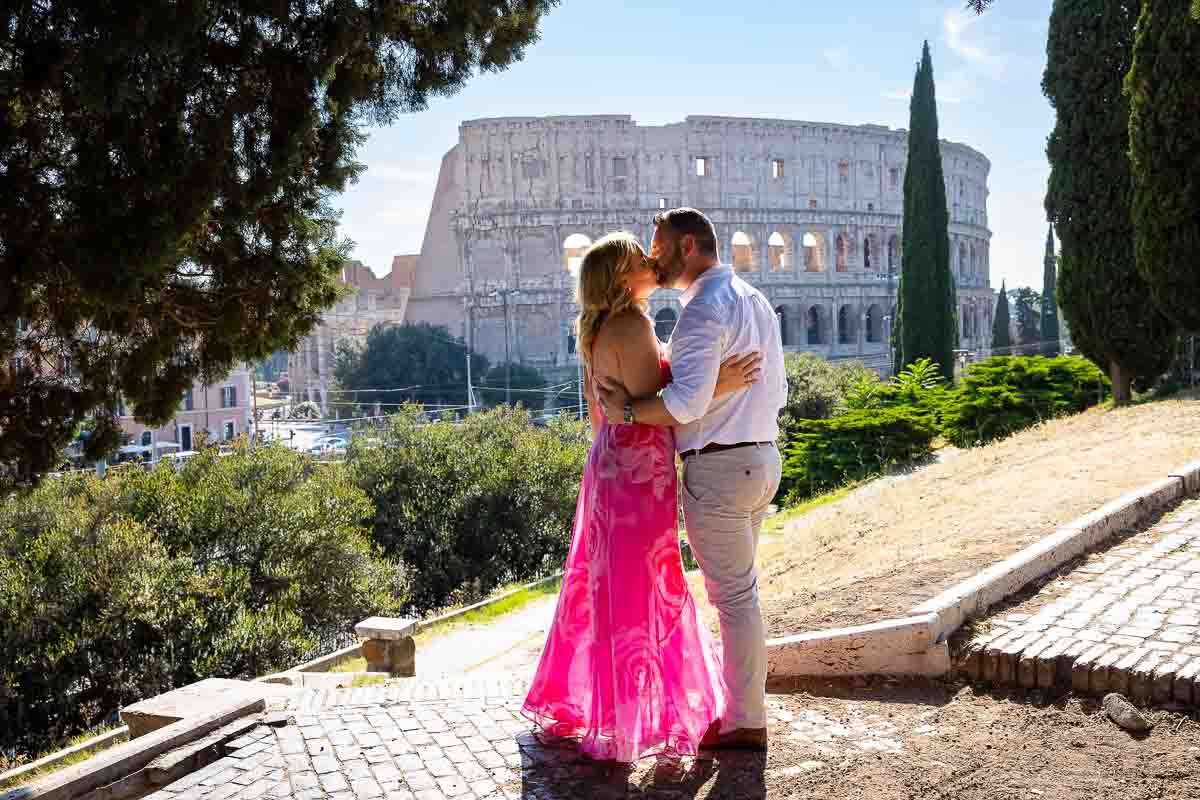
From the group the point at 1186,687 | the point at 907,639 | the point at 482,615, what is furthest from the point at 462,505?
the point at 1186,687

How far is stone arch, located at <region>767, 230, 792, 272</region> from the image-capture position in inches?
1945

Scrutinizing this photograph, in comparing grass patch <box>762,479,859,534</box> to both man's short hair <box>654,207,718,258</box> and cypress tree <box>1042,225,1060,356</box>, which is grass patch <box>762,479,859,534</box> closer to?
man's short hair <box>654,207,718,258</box>

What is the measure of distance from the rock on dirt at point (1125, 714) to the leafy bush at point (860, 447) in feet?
34.2

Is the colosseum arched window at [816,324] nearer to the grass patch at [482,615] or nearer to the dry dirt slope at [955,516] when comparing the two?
the dry dirt slope at [955,516]

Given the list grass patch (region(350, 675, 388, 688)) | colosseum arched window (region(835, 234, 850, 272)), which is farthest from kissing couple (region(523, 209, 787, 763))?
colosseum arched window (region(835, 234, 850, 272))

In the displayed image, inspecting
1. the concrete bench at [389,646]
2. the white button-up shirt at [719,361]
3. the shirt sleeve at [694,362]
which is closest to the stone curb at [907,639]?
the white button-up shirt at [719,361]

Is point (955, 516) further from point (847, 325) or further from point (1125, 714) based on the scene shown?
point (847, 325)

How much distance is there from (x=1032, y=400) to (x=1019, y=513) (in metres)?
9.44

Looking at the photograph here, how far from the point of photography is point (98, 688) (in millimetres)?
8406

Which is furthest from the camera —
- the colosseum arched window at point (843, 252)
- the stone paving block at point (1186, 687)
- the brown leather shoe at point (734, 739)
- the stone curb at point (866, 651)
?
the colosseum arched window at point (843, 252)

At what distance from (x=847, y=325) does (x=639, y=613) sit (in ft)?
164

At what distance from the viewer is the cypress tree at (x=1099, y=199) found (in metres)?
13.3

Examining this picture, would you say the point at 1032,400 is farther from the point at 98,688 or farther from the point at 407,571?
the point at 98,688

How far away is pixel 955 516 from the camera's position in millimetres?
6621
